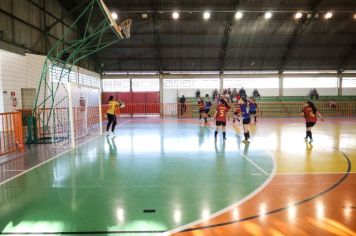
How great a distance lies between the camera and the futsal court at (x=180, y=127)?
523 cm

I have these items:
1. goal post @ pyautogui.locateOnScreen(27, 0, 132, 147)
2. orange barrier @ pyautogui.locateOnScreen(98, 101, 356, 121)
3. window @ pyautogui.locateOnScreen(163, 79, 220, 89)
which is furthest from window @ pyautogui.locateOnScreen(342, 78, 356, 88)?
goal post @ pyautogui.locateOnScreen(27, 0, 132, 147)

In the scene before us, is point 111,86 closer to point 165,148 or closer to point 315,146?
point 165,148

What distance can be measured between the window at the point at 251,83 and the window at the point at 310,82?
1.43 metres

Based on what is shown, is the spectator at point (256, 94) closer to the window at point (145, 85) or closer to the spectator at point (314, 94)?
the spectator at point (314, 94)

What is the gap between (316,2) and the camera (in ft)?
83.7

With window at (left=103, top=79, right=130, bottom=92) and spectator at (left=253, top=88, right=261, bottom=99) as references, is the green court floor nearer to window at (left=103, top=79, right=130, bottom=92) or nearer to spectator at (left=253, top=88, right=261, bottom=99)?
spectator at (left=253, top=88, right=261, bottom=99)

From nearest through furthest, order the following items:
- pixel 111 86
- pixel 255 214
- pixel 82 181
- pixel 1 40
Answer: pixel 255 214 → pixel 82 181 → pixel 1 40 → pixel 111 86

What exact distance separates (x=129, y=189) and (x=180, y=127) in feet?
44.7

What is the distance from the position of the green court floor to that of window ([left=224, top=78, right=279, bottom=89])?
24.4m

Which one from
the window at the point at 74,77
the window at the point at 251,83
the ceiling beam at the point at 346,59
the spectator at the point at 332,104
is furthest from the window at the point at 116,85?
the ceiling beam at the point at 346,59

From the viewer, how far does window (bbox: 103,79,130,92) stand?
35.2m

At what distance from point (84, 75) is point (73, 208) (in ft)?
82.3

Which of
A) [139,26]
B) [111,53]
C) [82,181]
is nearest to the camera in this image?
Result: [82,181]

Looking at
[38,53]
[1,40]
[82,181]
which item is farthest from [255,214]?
[38,53]
